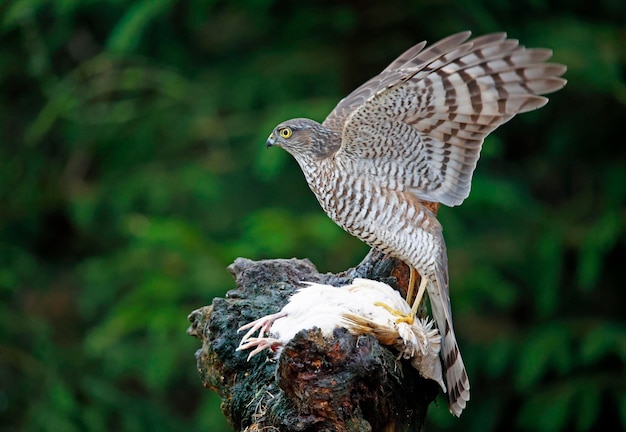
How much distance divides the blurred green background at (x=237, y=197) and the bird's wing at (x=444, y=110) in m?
2.48

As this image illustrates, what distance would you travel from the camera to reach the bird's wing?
3.48 metres

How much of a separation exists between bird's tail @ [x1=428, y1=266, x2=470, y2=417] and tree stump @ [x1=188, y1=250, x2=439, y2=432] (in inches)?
5.3

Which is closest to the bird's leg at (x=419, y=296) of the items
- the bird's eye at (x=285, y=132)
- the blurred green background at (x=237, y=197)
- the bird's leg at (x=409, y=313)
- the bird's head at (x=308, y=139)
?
the bird's leg at (x=409, y=313)

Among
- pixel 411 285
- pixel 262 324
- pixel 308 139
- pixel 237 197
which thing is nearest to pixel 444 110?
pixel 308 139

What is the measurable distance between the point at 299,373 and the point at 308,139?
1.30m

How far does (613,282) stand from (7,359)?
504cm

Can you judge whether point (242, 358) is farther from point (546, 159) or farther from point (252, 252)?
point (546, 159)

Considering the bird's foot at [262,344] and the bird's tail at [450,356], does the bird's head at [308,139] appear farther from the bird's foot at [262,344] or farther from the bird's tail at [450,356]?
the bird's foot at [262,344]

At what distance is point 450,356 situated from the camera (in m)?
3.82

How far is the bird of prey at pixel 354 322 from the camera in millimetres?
3297

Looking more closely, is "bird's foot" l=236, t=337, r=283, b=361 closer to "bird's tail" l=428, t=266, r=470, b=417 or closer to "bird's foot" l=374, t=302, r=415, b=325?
"bird's foot" l=374, t=302, r=415, b=325

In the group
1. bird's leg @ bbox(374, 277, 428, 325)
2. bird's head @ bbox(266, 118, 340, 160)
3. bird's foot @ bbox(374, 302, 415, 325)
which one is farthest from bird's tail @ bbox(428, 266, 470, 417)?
bird's head @ bbox(266, 118, 340, 160)

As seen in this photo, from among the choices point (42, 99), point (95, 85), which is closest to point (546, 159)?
point (95, 85)

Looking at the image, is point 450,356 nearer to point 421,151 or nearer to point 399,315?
point 399,315
